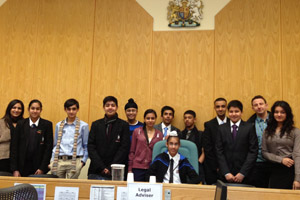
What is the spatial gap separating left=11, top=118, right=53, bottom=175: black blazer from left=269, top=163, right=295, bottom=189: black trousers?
2576mm

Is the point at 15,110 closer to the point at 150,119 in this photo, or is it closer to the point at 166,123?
the point at 150,119

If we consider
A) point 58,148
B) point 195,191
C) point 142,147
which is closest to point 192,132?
point 142,147

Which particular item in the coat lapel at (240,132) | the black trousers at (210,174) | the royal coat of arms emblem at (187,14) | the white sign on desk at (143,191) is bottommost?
the black trousers at (210,174)

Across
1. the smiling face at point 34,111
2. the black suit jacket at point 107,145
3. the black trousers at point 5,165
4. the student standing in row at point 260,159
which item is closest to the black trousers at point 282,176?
the student standing in row at point 260,159

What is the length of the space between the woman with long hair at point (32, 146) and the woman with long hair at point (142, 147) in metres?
1.03

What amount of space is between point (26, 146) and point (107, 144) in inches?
39.1

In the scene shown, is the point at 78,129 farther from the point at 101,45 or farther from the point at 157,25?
the point at 157,25

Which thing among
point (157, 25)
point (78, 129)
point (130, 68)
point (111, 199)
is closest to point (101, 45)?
point (130, 68)

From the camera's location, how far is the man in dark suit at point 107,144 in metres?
3.56

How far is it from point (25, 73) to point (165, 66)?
7.56 ft

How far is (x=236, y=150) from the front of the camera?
3439 mm

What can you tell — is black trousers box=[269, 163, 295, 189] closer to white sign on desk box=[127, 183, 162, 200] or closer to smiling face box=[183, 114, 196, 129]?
smiling face box=[183, 114, 196, 129]

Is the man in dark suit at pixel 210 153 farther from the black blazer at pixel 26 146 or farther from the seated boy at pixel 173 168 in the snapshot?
the black blazer at pixel 26 146

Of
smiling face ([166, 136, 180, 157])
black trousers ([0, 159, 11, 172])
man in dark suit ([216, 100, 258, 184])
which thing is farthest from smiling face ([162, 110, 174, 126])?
black trousers ([0, 159, 11, 172])
